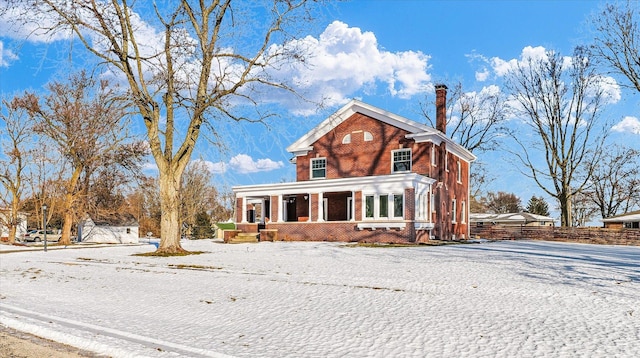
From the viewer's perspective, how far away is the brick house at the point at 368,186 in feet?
91.7

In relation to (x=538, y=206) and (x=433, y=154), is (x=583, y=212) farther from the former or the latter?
(x=433, y=154)

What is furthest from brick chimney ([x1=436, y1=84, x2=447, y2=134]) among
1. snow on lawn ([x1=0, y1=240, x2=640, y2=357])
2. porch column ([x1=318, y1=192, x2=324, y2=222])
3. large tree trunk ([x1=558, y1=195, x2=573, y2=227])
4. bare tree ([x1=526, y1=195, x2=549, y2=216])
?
bare tree ([x1=526, y1=195, x2=549, y2=216])

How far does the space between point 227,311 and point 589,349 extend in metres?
5.36

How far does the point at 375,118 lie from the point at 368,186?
18.1 ft

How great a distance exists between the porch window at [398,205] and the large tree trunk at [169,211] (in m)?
12.2

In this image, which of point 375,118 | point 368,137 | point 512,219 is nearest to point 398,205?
point 368,137

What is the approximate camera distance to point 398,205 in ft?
91.7

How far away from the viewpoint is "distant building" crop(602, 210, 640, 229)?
5069cm

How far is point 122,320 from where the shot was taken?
801 centimetres

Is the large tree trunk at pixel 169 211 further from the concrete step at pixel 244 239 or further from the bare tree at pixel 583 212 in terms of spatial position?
the bare tree at pixel 583 212

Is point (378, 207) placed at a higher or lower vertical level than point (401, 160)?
lower

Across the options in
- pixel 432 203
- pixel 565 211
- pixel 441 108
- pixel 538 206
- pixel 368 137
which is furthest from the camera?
pixel 538 206

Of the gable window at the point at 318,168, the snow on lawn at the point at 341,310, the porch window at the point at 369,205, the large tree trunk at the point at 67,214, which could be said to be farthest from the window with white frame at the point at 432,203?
the large tree trunk at the point at 67,214

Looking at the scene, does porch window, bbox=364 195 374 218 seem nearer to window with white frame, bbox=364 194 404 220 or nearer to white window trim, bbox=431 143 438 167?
window with white frame, bbox=364 194 404 220
